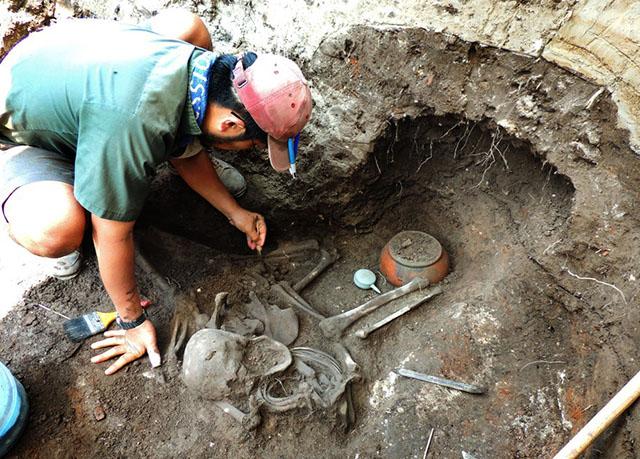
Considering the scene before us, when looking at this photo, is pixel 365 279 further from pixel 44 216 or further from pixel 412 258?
pixel 44 216

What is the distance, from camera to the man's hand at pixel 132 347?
240 centimetres

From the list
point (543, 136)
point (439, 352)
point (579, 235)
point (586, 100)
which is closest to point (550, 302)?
point (579, 235)

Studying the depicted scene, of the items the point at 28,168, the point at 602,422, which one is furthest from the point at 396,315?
the point at 28,168

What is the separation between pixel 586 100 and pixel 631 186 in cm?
46

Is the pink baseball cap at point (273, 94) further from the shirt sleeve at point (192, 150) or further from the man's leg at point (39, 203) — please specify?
the man's leg at point (39, 203)

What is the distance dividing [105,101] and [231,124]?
500mm

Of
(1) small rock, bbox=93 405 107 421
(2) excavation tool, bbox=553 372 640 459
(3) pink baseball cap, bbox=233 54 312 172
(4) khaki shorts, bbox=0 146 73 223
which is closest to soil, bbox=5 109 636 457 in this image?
(1) small rock, bbox=93 405 107 421

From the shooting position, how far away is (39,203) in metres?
2.08

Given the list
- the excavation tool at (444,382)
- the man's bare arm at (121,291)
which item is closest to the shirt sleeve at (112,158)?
the man's bare arm at (121,291)

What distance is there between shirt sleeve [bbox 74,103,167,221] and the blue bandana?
20 cm

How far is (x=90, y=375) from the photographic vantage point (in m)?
2.38

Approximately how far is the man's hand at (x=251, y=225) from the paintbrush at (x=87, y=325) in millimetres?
858

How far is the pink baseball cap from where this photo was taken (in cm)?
187

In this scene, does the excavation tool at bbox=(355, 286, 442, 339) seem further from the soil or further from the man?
the man
